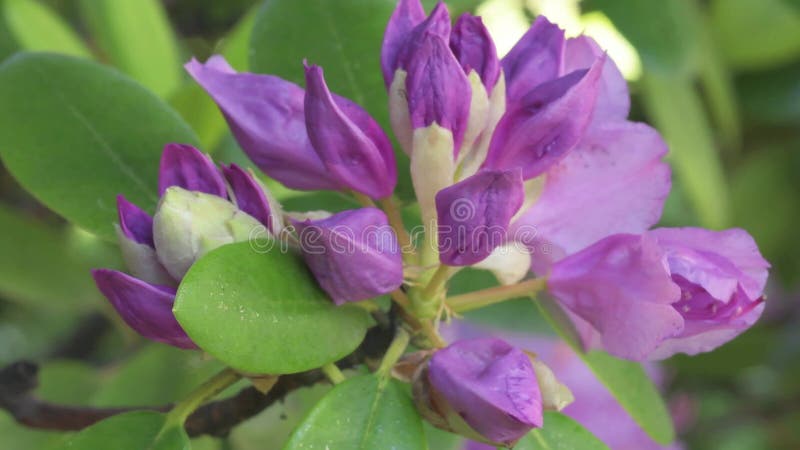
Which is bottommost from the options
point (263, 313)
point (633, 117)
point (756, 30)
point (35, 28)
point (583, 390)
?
point (583, 390)

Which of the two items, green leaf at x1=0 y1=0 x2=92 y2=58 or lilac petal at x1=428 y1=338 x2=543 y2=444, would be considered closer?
lilac petal at x1=428 y1=338 x2=543 y2=444

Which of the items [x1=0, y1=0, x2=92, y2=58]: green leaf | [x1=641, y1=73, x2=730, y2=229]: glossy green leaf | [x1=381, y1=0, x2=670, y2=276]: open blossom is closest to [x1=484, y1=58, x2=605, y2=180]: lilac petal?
[x1=381, y1=0, x2=670, y2=276]: open blossom

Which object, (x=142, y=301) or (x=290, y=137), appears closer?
(x=142, y=301)

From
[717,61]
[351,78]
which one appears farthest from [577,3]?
[351,78]

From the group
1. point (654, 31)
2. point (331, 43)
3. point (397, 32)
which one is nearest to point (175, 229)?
point (397, 32)

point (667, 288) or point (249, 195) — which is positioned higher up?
point (249, 195)

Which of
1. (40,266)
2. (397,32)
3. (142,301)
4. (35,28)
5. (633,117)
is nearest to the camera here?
(142,301)

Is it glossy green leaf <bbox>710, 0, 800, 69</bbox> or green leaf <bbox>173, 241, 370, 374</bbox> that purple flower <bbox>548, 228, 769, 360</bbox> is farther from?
glossy green leaf <bbox>710, 0, 800, 69</bbox>

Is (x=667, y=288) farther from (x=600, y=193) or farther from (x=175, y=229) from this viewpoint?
(x=175, y=229)
